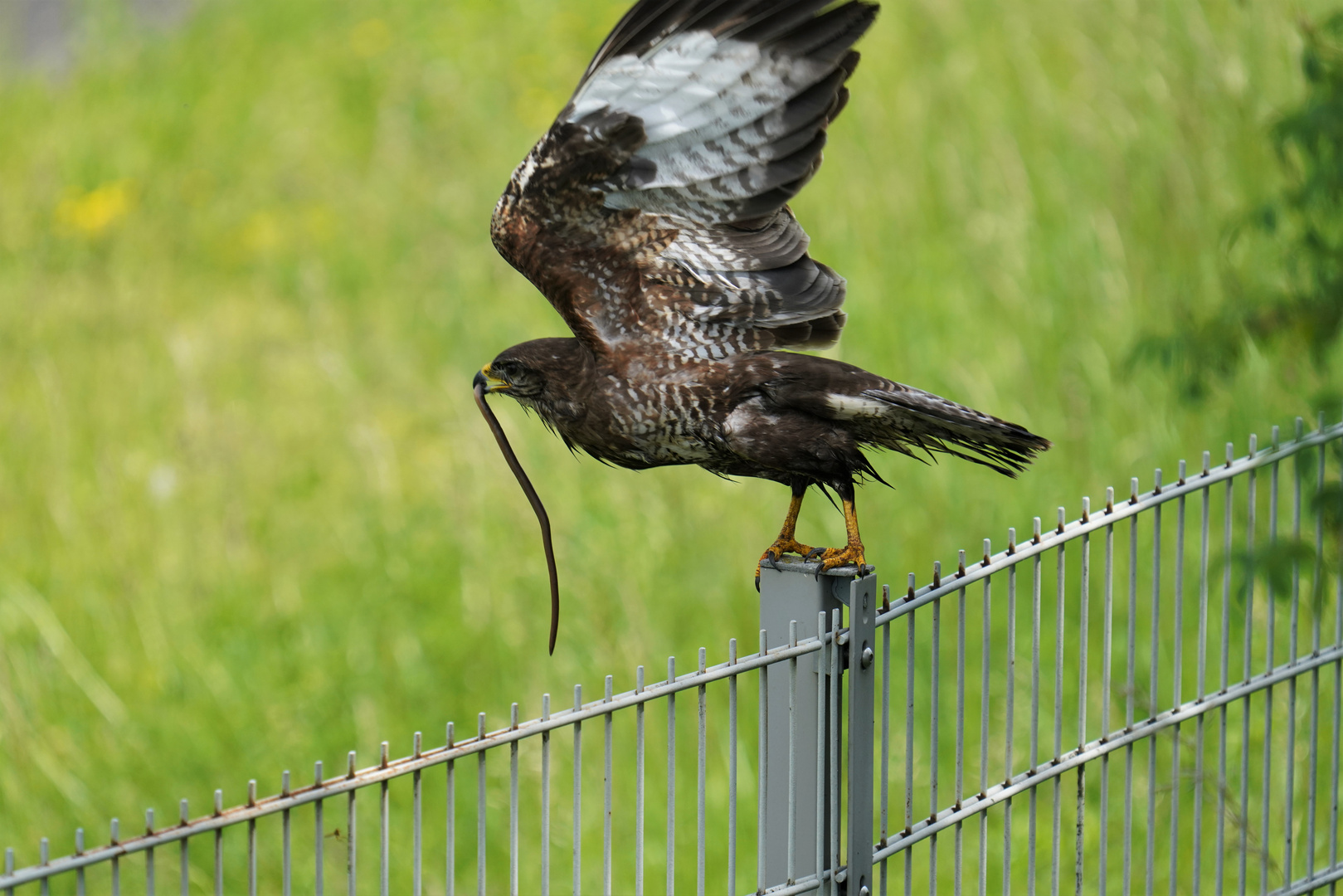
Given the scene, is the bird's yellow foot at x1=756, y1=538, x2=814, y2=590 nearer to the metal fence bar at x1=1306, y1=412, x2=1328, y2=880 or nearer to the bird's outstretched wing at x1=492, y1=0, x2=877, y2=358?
the bird's outstretched wing at x1=492, y1=0, x2=877, y2=358

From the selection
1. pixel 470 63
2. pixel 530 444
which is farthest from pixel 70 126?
pixel 530 444

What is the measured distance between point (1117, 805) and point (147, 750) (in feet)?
13.4

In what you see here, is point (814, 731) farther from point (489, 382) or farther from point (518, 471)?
point (489, 382)

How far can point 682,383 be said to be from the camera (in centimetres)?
334

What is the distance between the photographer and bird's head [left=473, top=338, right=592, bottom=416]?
3.40 metres

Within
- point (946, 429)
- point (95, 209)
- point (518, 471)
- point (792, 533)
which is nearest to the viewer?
point (518, 471)

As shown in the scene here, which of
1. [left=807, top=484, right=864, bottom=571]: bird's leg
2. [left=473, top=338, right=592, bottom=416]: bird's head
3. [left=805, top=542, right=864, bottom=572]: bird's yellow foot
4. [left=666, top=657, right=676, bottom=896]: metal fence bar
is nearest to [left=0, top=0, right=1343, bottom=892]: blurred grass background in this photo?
[left=807, top=484, right=864, bottom=571]: bird's leg

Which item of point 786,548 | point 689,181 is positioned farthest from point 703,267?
point 786,548

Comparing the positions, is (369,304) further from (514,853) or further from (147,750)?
(514,853)

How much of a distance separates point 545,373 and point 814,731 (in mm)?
1003

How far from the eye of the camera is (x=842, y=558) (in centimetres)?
313

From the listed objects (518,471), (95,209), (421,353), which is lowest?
(518,471)

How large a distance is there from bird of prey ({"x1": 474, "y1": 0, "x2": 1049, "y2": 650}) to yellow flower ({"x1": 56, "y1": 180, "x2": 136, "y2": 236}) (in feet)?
26.9

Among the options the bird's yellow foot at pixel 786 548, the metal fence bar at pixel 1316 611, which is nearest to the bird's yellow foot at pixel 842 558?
the bird's yellow foot at pixel 786 548
